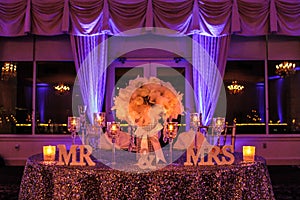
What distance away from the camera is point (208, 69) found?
23.0 ft

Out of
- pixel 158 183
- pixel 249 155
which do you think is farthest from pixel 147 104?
pixel 249 155

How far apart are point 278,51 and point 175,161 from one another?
5.21 meters

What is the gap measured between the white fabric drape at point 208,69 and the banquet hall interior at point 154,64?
18mm

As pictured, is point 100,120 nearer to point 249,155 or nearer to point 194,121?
point 194,121

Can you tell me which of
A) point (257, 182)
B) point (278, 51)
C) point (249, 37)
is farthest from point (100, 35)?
point (257, 182)

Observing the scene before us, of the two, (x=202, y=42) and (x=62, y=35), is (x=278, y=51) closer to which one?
(x=202, y=42)

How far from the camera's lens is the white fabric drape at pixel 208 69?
6.98 meters

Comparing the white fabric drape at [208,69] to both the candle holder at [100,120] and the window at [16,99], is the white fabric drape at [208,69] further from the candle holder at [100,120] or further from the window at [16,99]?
the candle holder at [100,120]

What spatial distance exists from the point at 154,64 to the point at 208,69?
103 cm

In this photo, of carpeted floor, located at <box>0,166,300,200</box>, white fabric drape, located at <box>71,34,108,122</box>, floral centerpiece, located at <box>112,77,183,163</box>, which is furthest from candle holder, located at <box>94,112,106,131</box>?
white fabric drape, located at <box>71,34,108,122</box>

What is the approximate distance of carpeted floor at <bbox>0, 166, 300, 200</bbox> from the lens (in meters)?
4.50

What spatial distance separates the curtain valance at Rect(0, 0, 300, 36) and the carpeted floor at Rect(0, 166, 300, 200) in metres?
2.34

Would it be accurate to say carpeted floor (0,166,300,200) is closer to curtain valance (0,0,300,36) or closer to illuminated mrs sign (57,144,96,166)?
illuminated mrs sign (57,144,96,166)

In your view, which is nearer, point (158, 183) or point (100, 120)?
point (158, 183)
